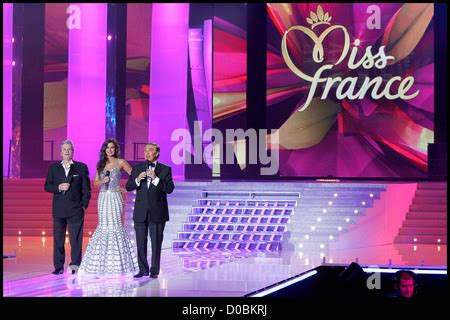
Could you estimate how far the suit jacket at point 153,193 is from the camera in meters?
9.02

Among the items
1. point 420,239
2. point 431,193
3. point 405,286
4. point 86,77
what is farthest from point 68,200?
point 86,77

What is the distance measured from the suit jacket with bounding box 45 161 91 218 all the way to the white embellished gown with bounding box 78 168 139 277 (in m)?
0.27

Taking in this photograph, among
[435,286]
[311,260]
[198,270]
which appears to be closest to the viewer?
[435,286]

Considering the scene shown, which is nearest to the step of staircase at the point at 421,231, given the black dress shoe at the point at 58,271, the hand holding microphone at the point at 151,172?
the hand holding microphone at the point at 151,172

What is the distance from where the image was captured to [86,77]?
1936 cm

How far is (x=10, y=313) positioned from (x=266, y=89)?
12.5 m

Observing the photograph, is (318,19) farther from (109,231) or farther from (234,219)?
(109,231)

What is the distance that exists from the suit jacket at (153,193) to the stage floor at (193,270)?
647 mm

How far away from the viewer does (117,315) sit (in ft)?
20.2

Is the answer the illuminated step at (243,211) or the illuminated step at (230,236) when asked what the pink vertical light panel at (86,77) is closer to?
the illuminated step at (243,211)

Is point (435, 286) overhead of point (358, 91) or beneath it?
beneath

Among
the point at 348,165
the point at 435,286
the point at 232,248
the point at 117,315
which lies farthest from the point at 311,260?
the point at 348,165

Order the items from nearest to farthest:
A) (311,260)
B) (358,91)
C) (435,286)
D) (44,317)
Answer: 1. (44,317)
2. (435,286)
3. (311,260)
4. (358,91)

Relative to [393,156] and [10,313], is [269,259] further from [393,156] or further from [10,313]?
[393,156]
